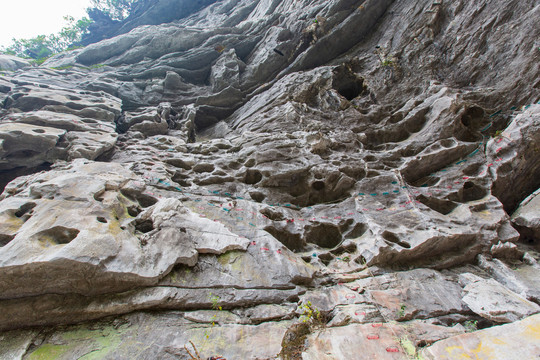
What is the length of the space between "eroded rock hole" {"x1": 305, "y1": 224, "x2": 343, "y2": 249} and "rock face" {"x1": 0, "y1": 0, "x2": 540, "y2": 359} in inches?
2.8

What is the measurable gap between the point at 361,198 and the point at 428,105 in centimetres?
679

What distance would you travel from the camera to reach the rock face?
→ 4.53 meters

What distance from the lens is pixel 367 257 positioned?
6.91 metres

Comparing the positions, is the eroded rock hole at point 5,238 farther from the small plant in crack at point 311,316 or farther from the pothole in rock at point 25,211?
the small plant in crack at point 311,316

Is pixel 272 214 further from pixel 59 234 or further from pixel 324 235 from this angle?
pixel 59 234

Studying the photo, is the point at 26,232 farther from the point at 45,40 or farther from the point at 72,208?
the point at 45,40

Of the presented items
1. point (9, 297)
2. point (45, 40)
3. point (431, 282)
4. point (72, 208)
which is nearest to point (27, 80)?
point (72, 208)

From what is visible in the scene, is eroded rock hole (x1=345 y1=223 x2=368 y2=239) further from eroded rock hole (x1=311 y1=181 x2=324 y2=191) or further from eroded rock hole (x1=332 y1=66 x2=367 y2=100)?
eroded rock hole (x1=332 y1=66 x2=367 y2=100)

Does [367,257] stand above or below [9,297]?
above

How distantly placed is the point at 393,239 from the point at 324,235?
6.88 feet

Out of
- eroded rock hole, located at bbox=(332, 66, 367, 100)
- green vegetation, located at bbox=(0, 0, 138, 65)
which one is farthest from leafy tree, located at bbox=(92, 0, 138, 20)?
eroded rock hole, located at bbox=(332, 66, 367, 100)

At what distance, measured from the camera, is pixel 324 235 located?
8.42 meters

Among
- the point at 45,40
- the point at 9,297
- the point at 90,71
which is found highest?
the point at 45,40

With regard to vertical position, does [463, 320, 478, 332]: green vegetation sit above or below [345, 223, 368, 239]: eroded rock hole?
below
